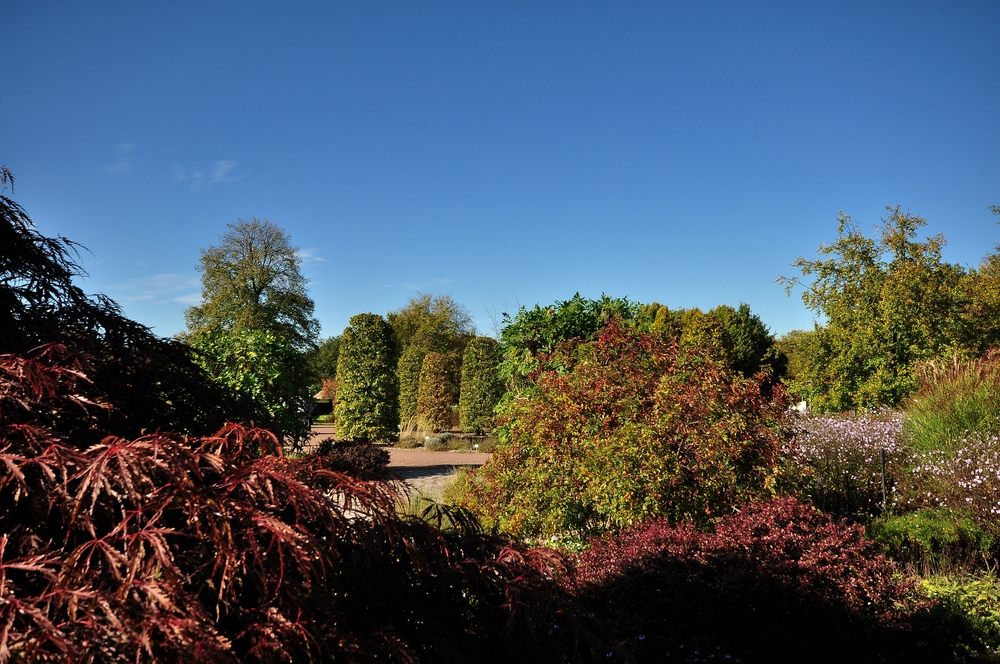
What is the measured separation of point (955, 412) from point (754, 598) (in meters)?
6.23

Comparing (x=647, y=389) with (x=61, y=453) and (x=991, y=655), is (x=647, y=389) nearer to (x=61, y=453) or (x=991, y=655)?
(x=991, y=655)

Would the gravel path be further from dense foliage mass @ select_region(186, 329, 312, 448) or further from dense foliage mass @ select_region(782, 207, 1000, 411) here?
dense foliage mass @ select_region(782, 207, 1000, 411)

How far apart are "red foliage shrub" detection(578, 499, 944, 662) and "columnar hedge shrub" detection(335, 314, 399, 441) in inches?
583

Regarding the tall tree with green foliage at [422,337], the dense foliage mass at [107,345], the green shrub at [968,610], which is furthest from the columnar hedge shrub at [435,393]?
the dense foliage mass at [107,345]

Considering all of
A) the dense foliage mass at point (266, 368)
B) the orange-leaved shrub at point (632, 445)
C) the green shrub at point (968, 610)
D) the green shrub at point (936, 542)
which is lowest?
the green shrub at point (968, 610)

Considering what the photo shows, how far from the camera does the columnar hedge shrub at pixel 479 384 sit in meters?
21.8

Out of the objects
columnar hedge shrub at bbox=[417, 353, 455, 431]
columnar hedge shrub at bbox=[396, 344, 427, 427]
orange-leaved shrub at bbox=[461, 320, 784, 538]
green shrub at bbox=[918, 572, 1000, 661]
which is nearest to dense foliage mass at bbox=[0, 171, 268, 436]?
orange-leaved shrub at bbox=[461, 320, 784, 538]

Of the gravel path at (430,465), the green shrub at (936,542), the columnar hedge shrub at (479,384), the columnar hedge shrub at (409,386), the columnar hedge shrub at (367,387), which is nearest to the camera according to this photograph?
the green shrub at (936,542)

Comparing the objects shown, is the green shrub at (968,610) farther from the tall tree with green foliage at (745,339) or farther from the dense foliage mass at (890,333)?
the tall tree with green foliage at (745,339)

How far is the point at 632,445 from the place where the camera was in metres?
5.50

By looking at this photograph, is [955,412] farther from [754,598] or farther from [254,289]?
[254,289]

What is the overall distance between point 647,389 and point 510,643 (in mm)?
4392

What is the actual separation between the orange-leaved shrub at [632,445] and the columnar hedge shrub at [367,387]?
12089mm

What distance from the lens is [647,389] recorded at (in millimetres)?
6113
